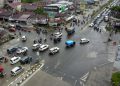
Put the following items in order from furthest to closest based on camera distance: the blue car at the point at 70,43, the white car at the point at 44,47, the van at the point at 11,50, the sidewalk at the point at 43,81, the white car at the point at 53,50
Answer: the blue car at the point at 70,43 → the white car at the point at 44,47 → the van at the point at 11,50 → the white car at the point at 53,50 → the sidewalk at the point at 43,81

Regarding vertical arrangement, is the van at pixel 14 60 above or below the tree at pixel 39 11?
below

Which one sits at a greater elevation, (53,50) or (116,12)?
(116,12)

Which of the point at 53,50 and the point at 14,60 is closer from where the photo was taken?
the point at 14,60

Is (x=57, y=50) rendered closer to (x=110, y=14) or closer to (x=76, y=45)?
(x=76, y=45)

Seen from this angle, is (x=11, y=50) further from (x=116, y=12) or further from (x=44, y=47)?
(x=116, y=12)

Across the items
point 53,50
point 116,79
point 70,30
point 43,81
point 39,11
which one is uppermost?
point 39,11

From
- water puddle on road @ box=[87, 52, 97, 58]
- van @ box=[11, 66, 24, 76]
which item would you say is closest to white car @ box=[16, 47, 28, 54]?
van @ box=[11, 66, 24, 76]

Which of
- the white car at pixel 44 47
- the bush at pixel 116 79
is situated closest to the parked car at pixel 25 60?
the white car at pixel 44 47

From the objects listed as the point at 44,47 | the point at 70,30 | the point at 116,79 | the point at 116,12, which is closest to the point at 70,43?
the point at 44,47

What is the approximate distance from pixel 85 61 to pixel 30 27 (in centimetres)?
2197

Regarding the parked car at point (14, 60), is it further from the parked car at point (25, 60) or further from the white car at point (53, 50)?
the white car at point (53, 50)

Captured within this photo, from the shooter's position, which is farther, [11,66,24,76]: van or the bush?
[11,66,24,76]: van

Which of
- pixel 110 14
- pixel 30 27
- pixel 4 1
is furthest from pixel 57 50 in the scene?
pixel 4 1

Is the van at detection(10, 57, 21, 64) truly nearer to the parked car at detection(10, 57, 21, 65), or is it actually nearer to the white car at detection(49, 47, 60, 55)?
the parked car at detection(10, 57, 21, 65)
